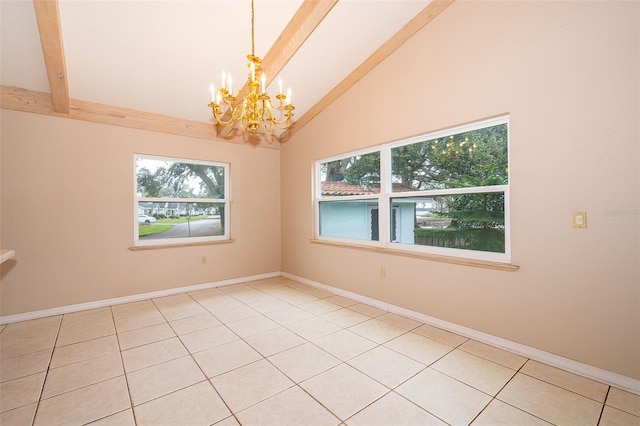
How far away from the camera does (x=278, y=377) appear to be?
2.04m

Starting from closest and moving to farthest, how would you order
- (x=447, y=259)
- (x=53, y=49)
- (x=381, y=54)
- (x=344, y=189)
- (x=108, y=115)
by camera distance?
(x=53, y=49) < (x=447, y=259) < (x=381, y=54) < (x=108, y=115) < (x=344, y=189)

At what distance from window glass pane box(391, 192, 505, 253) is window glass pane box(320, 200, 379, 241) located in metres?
0.31

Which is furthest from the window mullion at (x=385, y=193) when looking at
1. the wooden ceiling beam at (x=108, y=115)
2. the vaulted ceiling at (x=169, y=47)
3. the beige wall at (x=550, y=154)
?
the wooden ceiling beam at (x=108, y=115)

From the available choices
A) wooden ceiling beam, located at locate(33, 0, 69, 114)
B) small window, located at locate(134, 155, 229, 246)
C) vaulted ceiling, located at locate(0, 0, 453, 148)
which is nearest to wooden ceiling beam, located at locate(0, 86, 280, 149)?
vaulted ceiling, located at locate(0, 0, 453, 148)

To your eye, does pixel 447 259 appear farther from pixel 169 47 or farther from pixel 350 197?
pixel 169 47

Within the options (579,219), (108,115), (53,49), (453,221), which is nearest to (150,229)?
(108,115)

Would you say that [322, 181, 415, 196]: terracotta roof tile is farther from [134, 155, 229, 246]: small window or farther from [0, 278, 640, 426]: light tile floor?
[134, 155, 229, 246]: small window

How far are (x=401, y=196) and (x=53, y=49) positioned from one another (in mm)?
3550

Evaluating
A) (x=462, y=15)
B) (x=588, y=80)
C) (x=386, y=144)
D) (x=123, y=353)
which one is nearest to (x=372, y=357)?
(x=123, y=353)

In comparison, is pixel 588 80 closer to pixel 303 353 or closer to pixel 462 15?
pixel 462 15

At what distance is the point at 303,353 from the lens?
2377 millimetres

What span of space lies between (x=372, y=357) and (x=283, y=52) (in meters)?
3.09

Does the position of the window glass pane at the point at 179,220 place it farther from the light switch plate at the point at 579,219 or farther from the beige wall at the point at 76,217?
the light switch plate at the point at 579,219

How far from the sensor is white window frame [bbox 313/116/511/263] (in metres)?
2.46
